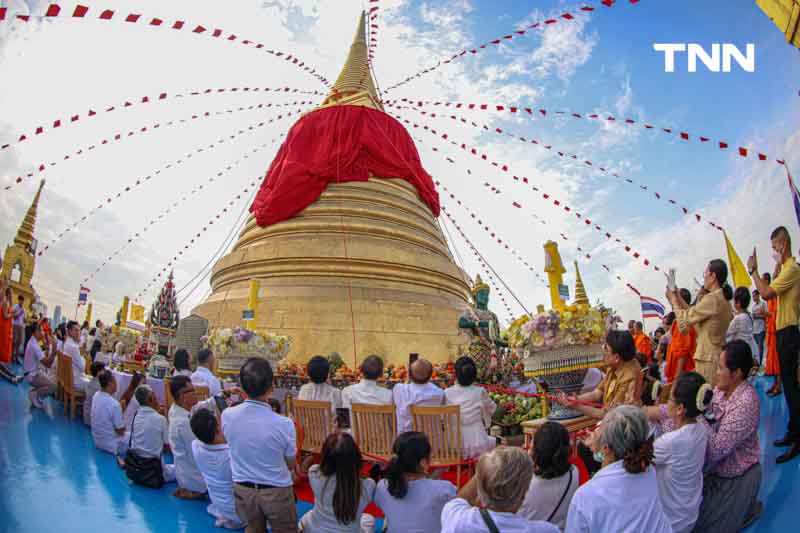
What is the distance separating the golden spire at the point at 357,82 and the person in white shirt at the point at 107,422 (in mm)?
12014

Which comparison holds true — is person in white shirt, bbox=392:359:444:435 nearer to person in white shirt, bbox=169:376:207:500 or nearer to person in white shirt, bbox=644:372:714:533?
person in white shirt, bbox=169:376:207:500

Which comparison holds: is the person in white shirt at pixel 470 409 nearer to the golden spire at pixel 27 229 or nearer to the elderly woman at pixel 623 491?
the elderly woman at pixel 623 491

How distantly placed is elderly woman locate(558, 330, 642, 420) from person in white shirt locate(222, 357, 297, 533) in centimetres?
240

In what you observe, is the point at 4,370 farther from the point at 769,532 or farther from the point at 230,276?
the point at 769,532

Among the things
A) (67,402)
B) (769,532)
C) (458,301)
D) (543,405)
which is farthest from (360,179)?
(769,532)

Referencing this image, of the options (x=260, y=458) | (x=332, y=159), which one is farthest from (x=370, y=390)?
(x=332, y=159)

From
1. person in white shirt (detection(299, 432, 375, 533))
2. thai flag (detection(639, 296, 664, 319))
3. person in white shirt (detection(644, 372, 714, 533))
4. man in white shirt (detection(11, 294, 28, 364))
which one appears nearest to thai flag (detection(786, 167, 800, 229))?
person in white shirt (detection(644, 372, 714, 533))

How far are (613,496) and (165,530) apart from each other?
3.74 m

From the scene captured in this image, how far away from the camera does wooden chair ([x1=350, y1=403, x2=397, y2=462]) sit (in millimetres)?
5008

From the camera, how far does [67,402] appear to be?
29.1ft

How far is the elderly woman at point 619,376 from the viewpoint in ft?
13.7

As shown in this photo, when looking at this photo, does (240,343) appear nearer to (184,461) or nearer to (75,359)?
(184,461)

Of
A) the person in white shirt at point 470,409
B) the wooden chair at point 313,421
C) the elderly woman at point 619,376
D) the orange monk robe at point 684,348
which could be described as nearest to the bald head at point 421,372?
the person in white shirt at point 470,409

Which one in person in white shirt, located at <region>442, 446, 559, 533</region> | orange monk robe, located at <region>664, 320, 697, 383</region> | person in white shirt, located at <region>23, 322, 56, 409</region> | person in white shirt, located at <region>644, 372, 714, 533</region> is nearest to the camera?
person in white shirt, located at <region>442, 446, 559, 533</region>
